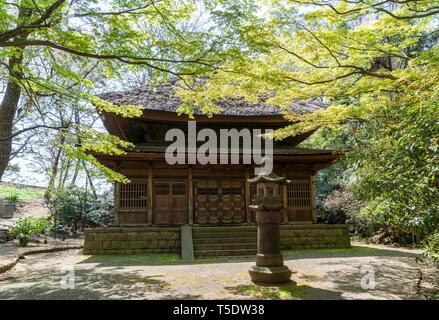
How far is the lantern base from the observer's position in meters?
6.25

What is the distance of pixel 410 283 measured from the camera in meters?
6.49

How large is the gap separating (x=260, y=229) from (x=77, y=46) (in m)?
4.66

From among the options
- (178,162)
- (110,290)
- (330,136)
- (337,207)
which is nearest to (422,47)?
(330,136)

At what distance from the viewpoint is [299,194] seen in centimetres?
1444

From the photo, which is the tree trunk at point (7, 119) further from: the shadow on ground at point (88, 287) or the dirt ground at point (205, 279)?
the shadow on ground at point (88, 287)

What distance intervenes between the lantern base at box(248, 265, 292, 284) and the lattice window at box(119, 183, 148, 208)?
7809 millimetres

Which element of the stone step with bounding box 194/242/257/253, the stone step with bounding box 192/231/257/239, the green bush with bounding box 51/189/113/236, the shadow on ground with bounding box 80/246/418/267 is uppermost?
the green bush with bounding box 51/189/113/236

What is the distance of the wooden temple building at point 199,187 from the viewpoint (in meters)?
12.1

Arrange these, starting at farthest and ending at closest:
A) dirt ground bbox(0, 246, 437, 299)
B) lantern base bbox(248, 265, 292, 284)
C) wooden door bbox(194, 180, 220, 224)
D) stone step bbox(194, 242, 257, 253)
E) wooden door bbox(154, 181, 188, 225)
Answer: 1. wooden door bbox(194, 180, 220, 224)
2. wooden door bbox(154, 181, 188, 225)
3. stone step bbox(194, 242, 257, 253)
4. lantern base bbox(248, 265, 292, 284)
5. dirt ground bbox(0, 246, 437, 299)

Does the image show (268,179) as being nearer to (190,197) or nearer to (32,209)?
(190,197)

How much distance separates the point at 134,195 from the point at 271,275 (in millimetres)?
8317
